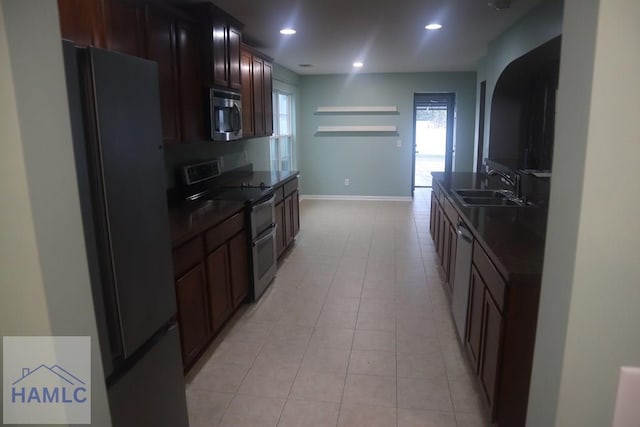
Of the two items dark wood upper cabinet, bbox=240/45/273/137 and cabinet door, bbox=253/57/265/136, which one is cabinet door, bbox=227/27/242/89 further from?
cabinet door, bbox=253/57/265/136

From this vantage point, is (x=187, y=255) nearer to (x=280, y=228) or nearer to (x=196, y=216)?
(x=196, y=216)

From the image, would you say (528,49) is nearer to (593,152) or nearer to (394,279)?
(394,279)

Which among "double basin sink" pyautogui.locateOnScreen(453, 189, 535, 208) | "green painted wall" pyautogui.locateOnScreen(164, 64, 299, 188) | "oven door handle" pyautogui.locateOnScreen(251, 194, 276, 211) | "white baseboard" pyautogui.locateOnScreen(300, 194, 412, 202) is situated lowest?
"white baseboard" pyautogui.locateOnScreen(300, 194, 412, 202)

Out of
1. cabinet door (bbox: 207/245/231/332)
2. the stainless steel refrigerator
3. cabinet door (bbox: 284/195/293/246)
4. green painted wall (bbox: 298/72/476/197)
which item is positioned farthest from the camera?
green painted wall (bbox: 298/72/476/197)

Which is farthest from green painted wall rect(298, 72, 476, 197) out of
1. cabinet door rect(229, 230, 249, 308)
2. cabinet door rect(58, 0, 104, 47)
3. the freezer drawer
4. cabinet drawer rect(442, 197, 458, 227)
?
the freezer drawer

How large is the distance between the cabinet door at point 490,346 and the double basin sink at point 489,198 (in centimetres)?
142

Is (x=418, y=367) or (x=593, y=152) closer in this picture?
(x=593, y=152)

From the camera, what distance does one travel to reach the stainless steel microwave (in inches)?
136

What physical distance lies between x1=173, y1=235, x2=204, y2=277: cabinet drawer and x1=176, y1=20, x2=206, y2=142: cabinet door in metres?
0.98

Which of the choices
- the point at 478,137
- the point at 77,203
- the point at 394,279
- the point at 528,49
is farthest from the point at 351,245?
the point at 77,203

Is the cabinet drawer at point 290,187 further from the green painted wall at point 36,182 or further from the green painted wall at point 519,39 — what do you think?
the green painted wall at point 36,182

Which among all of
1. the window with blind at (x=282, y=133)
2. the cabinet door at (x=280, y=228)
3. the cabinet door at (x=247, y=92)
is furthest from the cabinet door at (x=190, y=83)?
the window with blind at (x=282, y=133)

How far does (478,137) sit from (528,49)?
2396 mm

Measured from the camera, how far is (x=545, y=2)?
3203 mm
